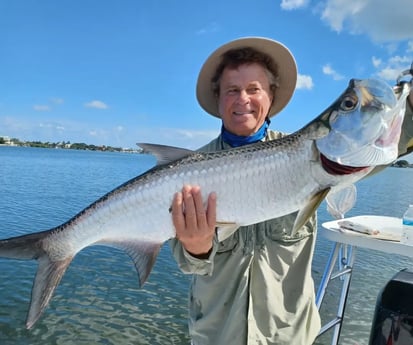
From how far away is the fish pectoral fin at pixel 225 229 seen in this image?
2.80m

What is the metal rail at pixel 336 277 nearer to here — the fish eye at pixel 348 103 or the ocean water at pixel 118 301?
the fish eye at pixel 348 103

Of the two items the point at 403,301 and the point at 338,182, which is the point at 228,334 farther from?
the point at 403,301

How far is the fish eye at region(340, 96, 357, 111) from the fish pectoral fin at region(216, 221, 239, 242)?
1.07m

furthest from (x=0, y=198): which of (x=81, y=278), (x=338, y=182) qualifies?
(x=338, y=182)

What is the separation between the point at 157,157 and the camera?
2973 mm

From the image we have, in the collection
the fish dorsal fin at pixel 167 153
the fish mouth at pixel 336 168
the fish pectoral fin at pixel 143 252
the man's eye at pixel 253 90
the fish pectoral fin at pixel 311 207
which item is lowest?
the fish pectoral fin at pixel 143 252

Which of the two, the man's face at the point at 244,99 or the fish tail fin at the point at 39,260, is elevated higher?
the man's face at the point at 244,99

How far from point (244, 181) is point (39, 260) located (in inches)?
67.4

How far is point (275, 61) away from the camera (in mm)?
3689

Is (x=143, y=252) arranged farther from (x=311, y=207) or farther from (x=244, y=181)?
(x=311, y=207)

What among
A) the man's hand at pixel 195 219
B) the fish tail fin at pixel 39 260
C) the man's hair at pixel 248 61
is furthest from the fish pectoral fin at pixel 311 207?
the fish tail fin at pixel 39 260

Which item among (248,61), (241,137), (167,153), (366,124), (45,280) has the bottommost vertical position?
(45,280)

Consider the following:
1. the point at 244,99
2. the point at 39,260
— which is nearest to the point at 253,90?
the point at 244,99

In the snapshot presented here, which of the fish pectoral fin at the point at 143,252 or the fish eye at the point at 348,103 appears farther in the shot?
the fish pectoral fin at the point at 143,252
